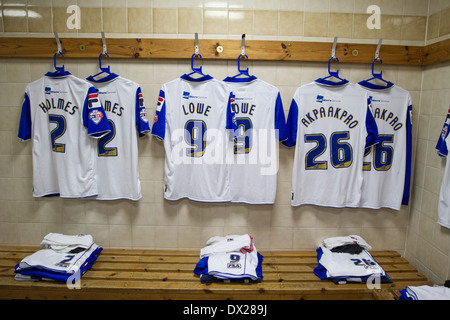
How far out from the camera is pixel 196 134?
2559 mm

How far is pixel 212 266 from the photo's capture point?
90.9 inches

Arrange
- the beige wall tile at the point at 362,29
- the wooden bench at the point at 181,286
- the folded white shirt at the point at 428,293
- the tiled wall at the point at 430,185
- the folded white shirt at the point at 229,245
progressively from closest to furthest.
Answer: the folded white shirt at the point at 428,293
the wooden bench at the point at 181,286
the tiled wall at the point at 430,185
the folded white shirt at the point at 229,245
the beige wall tile at the point at 362,29

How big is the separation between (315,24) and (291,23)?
20 centimetres

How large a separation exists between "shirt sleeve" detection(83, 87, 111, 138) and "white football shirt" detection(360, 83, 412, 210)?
209 centimetres

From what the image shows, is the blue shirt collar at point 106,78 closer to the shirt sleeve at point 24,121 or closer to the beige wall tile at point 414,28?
the shirt sleeve at point 24,121

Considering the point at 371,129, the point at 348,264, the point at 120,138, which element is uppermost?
the point at 371,129

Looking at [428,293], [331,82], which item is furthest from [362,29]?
[428,293]

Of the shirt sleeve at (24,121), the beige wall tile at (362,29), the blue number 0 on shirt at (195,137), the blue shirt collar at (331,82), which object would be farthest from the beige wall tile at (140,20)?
the beige wall tile at (362,29)

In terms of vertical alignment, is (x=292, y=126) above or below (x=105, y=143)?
above

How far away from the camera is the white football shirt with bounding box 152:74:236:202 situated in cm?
253

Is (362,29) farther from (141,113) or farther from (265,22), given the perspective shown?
(141,113)

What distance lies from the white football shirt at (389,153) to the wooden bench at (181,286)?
1.89ft

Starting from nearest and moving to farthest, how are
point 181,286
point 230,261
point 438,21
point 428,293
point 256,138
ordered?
point 428,293
point 181,286
point 230,261
point 438,21
point 256,138

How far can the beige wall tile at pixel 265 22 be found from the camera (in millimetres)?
2539
